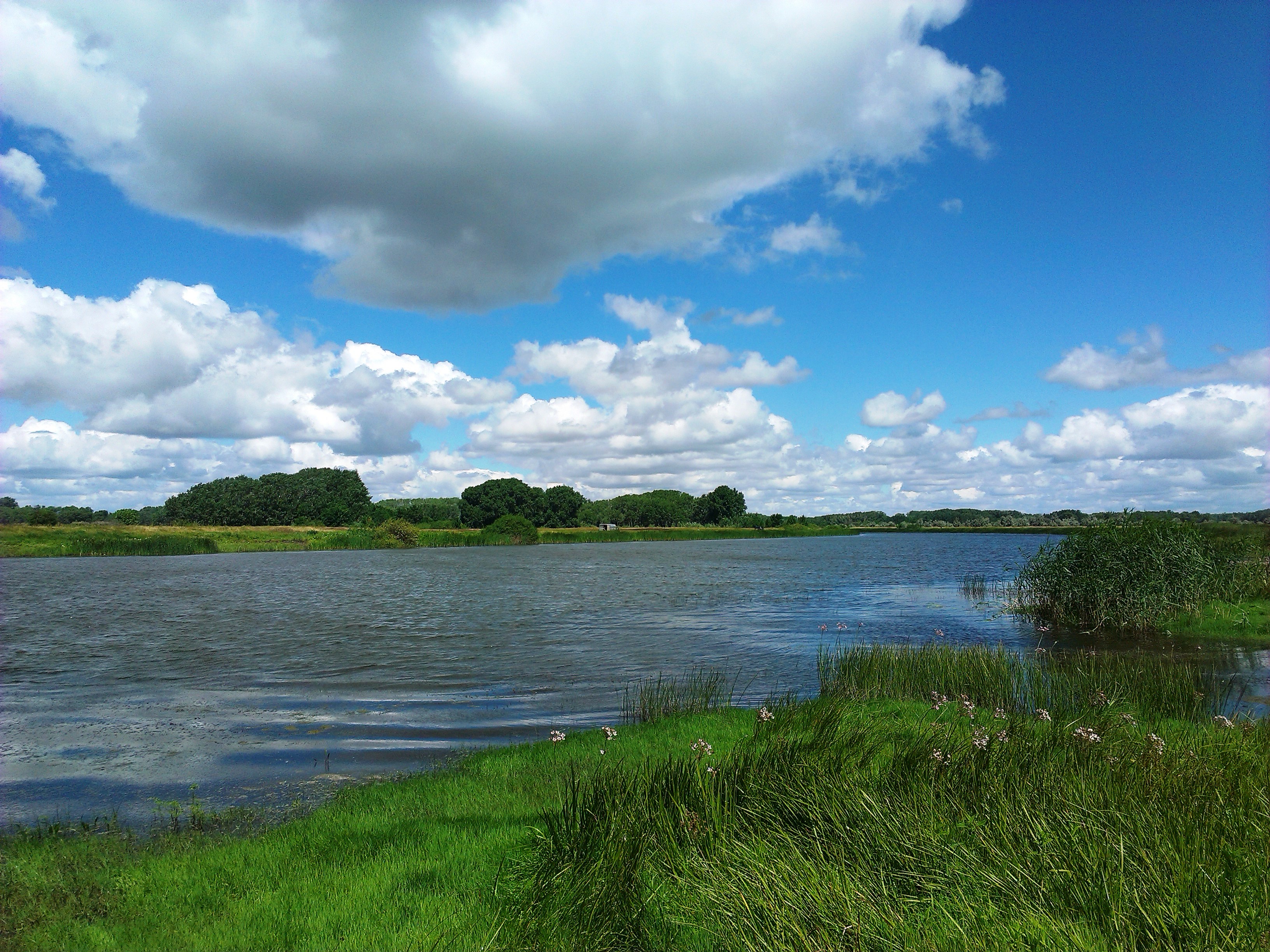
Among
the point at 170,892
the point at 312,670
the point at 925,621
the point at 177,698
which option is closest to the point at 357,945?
the point at 170,892

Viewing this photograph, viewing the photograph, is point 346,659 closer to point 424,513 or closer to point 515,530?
point 515,530

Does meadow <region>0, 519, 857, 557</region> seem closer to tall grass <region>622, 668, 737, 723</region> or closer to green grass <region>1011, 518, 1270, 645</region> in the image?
tall grass <region>622, 668, 737, 723</region>

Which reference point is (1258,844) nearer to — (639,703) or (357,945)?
(357,945)

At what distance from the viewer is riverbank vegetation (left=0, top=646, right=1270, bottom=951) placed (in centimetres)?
405

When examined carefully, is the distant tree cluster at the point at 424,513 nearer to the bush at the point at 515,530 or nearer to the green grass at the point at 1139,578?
the bush at the point at 515,530

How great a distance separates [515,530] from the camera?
386 feet

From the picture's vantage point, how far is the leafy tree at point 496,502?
14550 centimetres

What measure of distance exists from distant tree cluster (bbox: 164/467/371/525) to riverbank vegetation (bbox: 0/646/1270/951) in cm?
14147

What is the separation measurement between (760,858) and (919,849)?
1.11 m

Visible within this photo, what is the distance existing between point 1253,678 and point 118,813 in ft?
76.1

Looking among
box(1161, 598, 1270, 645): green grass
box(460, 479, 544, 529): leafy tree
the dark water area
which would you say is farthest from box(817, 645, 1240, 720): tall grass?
box(460, 479, 544, 529): leafy tree

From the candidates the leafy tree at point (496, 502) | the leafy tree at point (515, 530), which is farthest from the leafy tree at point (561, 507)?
the leafy tree at point (515, 530)

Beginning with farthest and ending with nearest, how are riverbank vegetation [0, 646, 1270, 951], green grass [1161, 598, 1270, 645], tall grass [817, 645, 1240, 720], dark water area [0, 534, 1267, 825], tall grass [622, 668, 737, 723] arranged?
green grass [1161, 598, 1270, 645], tall grass [622, 668, 737, 723], tall grass [817, 645, 1240, 720], dark water area [0, 534, 1267, 825], riverbank vegetation [0, 646, 1270, 951]

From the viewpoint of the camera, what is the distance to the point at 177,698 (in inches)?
633
